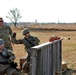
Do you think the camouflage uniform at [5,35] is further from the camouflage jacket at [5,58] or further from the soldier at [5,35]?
the camouflage jacket at [5,58]

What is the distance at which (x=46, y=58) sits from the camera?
718cm

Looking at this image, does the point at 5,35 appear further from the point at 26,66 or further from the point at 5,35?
the point at 26,66

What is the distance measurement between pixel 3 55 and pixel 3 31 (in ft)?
7.59

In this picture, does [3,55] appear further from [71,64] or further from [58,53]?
[71,64]

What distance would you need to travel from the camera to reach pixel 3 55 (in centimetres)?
738

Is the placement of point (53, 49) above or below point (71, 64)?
above

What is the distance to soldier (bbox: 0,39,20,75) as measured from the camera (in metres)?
7.33

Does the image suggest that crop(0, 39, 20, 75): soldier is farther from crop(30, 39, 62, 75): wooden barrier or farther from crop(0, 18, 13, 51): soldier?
Result: crop(0, 18, 13, 51): soldier

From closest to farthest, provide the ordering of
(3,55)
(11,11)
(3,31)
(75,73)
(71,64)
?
(3,55) → (3,31) → (75,73) → (71,64) → (11,11)

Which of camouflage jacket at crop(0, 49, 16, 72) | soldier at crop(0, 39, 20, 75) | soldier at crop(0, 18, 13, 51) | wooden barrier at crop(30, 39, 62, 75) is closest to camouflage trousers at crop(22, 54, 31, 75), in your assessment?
soldier at crop(0, 18, 13, 51)

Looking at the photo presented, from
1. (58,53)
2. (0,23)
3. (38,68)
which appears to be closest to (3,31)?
(0,23)

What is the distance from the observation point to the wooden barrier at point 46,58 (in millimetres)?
6234

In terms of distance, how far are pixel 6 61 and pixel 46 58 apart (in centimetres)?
101

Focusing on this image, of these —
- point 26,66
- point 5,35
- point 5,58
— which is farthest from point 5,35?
point 5,58
